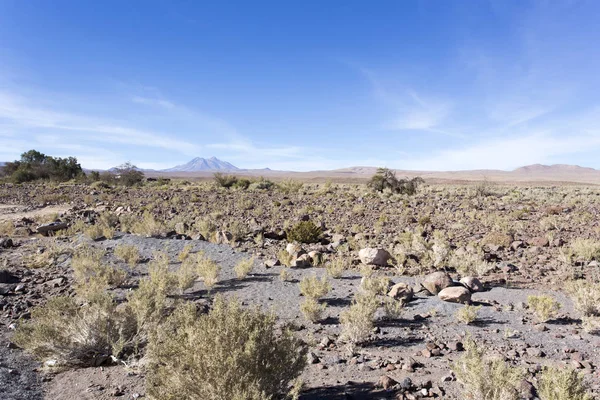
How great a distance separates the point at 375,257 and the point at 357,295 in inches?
134

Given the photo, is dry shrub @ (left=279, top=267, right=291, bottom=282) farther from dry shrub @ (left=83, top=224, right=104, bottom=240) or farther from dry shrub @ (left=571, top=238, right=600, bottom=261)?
dry shrub @ (left=571, top=238, right=600, bottom=261)

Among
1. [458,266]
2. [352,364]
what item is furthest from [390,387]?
[458,266]

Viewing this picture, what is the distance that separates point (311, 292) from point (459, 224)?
1036 cm

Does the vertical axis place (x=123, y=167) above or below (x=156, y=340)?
above

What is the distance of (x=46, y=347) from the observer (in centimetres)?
473

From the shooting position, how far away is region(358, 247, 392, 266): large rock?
976 cm

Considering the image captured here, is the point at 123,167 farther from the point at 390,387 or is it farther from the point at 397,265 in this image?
the point at 390,387

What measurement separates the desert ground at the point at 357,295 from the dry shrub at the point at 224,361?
422mm

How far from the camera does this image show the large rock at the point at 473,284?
780 centimetres

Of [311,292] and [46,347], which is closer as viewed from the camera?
[46,347]

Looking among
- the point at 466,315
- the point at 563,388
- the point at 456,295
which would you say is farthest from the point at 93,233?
the point at 563,388

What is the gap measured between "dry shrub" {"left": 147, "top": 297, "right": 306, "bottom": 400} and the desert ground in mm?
422

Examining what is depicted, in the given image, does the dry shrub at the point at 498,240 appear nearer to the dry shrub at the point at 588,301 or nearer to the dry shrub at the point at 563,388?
the dry shrub at the point at 588,301

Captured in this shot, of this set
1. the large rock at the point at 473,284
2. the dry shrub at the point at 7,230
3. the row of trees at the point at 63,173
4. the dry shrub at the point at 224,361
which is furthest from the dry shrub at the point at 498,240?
the row of trees at the point at 63,173
